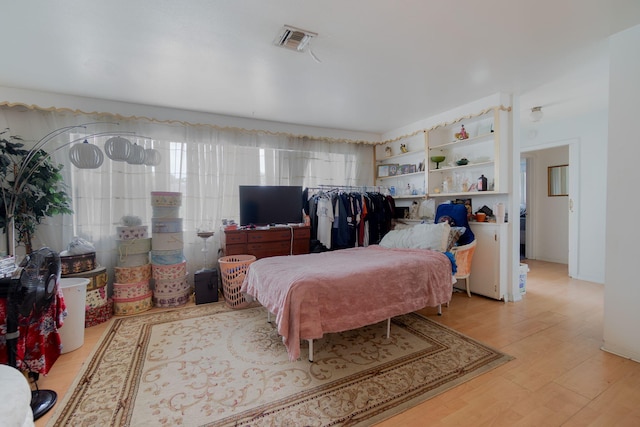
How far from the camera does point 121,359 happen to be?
2.21 m

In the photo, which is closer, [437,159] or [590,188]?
[437,159]

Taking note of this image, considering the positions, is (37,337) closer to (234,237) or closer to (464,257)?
(234,237)

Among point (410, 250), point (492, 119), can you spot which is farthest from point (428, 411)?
Answer: point (492, 119)

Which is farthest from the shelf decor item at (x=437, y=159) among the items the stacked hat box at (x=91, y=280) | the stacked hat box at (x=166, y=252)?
the stacked hat box at (x=91, y=280)

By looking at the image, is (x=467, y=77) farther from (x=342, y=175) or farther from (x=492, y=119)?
(x=342, y=175)

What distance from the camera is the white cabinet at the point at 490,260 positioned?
3.37m

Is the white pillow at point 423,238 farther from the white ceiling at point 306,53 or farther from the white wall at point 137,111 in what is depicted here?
the white wall at point 137,111

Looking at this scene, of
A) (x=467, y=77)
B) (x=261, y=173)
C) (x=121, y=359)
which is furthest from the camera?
(x=261, y=173)

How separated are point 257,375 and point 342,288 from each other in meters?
0.86

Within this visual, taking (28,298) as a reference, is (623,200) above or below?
above

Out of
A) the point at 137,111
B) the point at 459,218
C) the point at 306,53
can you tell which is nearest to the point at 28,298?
the point at 306,53

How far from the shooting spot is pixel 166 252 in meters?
3.40

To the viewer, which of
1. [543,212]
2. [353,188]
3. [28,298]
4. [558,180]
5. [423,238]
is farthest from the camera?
[543,212]

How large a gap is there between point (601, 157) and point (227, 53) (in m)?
5.25
